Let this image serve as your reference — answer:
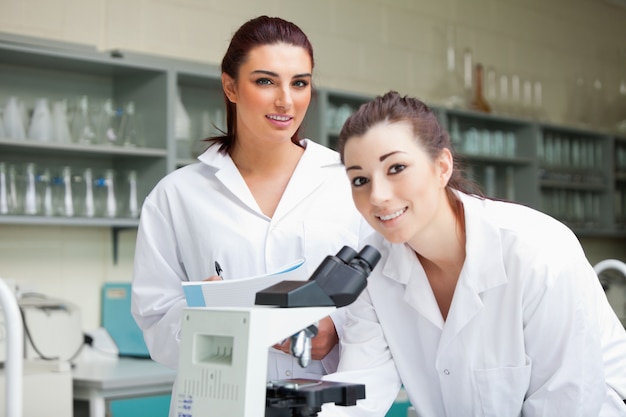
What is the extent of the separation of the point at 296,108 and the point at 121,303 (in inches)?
80.5

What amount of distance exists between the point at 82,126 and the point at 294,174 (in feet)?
5.66

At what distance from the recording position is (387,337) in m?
1.78

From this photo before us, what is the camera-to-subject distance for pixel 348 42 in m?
4.71

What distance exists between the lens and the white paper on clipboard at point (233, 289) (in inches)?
61.4

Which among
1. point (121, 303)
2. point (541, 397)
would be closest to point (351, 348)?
point (541, 397)

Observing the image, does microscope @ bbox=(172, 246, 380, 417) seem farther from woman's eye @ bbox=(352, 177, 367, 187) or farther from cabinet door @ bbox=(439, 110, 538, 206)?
cabinet door @ bbox=(439, 110, 538, 206)

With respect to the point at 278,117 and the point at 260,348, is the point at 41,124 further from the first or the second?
the point at 260,348

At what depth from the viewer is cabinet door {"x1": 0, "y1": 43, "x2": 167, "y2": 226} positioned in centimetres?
333

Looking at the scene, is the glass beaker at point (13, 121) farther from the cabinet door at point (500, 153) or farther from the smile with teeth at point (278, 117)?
the cabinet door at point (500, 153)

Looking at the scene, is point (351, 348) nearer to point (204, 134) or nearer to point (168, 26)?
point (204, 134)

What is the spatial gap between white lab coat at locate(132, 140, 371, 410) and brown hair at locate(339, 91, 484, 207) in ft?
1.01

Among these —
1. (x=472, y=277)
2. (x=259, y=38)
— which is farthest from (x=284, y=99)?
(x=472, y=277)

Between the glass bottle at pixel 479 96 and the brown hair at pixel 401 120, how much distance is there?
3.41 m

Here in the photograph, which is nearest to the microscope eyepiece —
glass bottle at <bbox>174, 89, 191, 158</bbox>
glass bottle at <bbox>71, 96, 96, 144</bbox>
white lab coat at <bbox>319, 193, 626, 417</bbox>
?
white lab coat at <bbox>319, 193, 626, 417</bbox>
